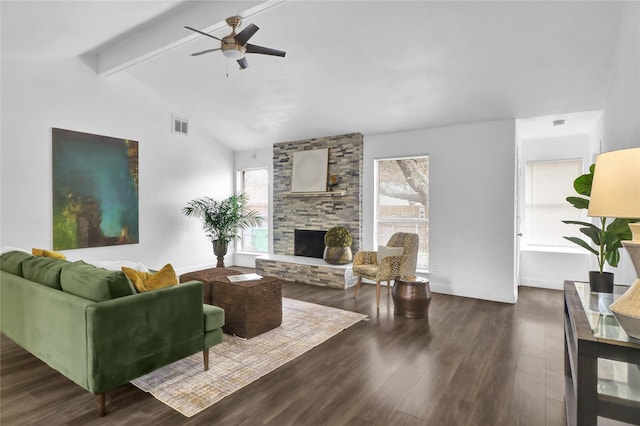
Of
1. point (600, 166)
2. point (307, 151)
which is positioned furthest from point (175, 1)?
point (600, 166)

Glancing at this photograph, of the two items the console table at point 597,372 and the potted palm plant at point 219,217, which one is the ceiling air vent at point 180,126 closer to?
the potted palm plant at point 219,217

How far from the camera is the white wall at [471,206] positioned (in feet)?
15.6

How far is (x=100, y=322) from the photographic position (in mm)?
2047

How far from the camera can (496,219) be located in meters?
4.83

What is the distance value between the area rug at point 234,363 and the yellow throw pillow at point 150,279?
2.42ft

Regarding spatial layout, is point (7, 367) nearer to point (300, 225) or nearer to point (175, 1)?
point (175, 1)

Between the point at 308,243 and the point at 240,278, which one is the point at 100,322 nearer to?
the point at 240,278

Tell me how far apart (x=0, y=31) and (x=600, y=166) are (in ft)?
17.4

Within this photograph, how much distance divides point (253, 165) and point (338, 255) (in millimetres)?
3001

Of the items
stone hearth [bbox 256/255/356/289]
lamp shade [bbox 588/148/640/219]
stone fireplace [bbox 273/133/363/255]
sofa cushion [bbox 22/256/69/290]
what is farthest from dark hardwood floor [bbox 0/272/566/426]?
stone fireplace [bbox 273/133/363/255]

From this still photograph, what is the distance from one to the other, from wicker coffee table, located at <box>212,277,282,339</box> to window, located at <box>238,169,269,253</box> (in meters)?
3.82

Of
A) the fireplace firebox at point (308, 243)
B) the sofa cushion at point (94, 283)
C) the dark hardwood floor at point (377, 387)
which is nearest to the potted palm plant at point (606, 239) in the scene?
the dark hardwood floor at point (377, 387)

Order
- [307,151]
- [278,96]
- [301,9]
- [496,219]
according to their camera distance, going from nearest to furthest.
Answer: [301,9]
[496,219]
[278,96]
[307,151]

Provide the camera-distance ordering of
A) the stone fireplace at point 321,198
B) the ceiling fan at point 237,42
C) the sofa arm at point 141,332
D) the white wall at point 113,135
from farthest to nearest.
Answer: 1. the stone fireplace at point 321,198
2. the white wall at point 113,135
3. the ceiling fan at point 237,42
4. the sofa arm at point 141,332
